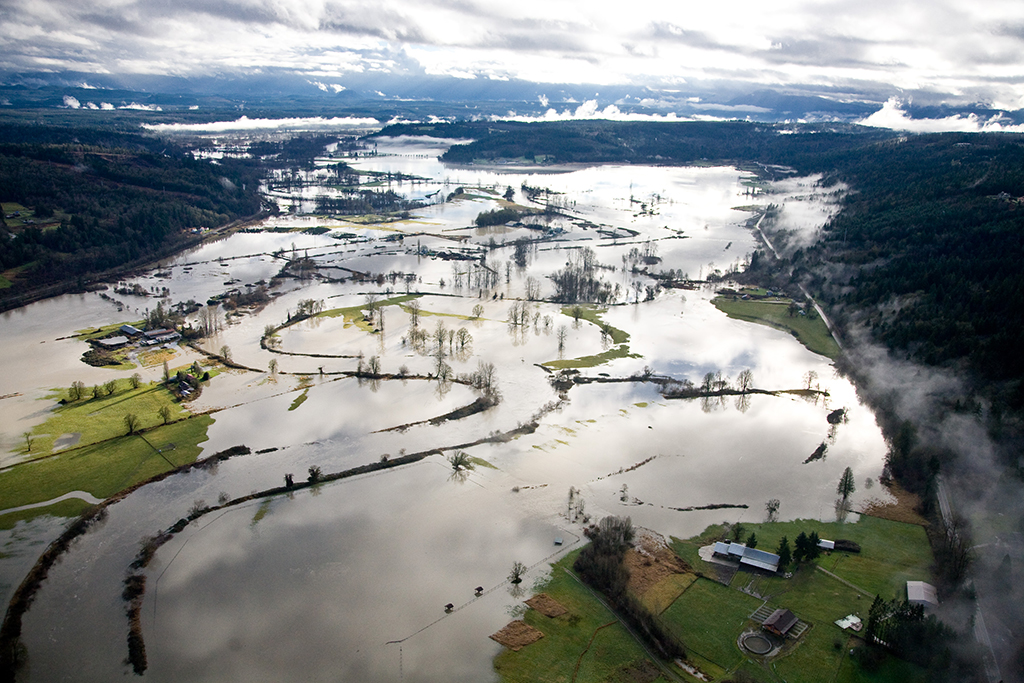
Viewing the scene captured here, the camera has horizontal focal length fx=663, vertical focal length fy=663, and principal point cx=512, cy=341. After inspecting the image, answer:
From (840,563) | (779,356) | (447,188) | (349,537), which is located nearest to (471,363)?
(349,537)

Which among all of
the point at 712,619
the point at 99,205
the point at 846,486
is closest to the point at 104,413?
the point at 712,619

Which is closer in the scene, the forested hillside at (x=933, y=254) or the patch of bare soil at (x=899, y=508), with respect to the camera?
the patch of bare soil at (x=899, y=508)

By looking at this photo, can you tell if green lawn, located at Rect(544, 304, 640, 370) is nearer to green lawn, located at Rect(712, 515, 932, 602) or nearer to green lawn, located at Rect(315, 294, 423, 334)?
green lawn, located at Rect(315, 294, 423, 334)

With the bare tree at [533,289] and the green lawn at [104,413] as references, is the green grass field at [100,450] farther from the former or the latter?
the bare tree at [533,289]

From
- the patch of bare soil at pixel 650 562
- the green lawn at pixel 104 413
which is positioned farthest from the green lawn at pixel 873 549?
Result: the green lawn at pixel 104 413

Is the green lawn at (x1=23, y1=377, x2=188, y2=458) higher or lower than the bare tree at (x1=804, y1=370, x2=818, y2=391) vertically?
lower

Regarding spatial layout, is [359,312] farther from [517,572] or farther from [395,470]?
[517,572]

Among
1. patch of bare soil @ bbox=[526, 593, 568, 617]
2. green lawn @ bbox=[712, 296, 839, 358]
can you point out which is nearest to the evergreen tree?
patch of bare soil @ bbox=[526, 593, 568, 617]
